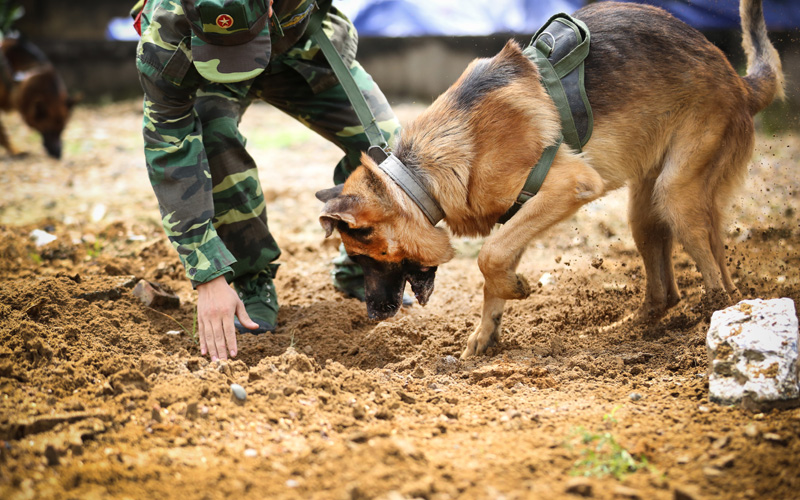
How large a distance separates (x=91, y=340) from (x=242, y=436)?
1.26 meters

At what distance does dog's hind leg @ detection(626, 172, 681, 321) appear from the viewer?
147 inches

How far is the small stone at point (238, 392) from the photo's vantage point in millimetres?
2430

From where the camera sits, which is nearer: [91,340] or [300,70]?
[91,340]

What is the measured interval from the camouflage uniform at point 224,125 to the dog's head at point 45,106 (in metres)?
6.43

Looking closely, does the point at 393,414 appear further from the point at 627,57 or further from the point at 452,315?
the point at 627,57

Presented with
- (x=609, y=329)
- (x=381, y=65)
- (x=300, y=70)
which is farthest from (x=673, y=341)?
(x=381, y=65)

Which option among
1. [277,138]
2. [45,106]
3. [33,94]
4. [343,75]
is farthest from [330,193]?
[33,94]

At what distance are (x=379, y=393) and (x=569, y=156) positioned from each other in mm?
1660

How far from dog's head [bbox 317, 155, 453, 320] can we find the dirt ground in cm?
36

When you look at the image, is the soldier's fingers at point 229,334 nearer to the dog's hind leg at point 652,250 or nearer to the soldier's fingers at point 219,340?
the soldier's fingers at point 219,340

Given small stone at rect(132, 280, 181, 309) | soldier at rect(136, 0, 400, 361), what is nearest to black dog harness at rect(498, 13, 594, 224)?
soldier at rect(136, 0, 400, 361)

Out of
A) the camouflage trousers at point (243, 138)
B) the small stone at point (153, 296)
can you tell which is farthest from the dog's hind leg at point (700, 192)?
the small stone at point (153, 296)

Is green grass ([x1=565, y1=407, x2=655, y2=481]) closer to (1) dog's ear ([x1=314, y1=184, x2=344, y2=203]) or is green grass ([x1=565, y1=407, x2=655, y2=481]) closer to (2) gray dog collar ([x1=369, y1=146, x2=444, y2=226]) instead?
(2) gray dog collar ([x1=369, y1=146, x2=444, y2=226])

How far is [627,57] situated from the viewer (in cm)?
332
